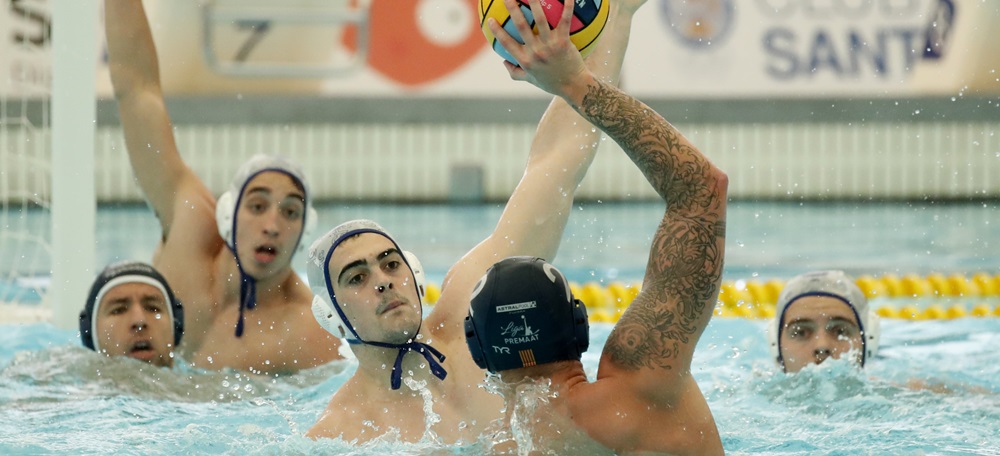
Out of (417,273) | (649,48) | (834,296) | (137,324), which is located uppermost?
(649,48)

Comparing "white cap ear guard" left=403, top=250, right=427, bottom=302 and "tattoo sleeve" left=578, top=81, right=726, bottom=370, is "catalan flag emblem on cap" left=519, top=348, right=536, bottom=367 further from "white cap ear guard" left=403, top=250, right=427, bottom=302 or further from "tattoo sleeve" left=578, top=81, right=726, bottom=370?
"white cap ear guard" left=403, top=250, right=427, bottom=302

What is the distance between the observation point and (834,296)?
4520 millimetres

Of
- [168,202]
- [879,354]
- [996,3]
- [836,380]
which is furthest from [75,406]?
[996,3]

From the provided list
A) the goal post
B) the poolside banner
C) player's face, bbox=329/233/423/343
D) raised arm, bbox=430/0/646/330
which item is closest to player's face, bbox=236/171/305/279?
the goal post

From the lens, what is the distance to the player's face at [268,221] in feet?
14.5

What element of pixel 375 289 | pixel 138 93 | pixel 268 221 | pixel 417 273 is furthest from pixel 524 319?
pixel 138 93

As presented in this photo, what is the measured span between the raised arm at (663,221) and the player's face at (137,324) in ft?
7.57

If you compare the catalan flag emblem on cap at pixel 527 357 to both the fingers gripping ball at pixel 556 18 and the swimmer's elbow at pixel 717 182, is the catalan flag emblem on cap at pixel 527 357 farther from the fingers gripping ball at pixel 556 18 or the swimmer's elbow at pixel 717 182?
the fingers gripping ball at pixel 556 18

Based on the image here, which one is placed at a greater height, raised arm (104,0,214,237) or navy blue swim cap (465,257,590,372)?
raised arm (104,0,214,237)

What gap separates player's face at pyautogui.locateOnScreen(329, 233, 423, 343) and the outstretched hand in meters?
0.97

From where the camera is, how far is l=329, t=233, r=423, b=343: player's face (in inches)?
123

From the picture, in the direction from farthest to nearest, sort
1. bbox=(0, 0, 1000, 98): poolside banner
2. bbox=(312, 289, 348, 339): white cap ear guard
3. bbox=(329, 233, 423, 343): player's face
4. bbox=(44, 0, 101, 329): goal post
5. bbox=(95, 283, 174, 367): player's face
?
bbox=(0, 0, 1000, 98): poolside banner → bbox=(44, 0, 101, 329): goal post → bbox=(95, 283, 174, 367): player's face → bbox=(312, 289, 348, 339): white cap ear guard → bbox=(329, 233, 423, 343): player's face

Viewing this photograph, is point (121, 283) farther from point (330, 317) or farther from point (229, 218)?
point (330, 317)

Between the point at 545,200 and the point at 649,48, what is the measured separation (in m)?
7.35
